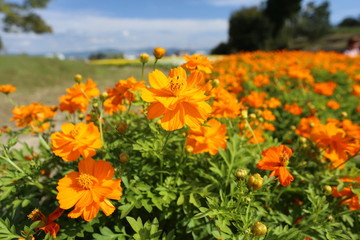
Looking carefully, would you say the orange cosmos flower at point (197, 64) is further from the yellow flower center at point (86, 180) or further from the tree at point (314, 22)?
the tree at point (314, 22)

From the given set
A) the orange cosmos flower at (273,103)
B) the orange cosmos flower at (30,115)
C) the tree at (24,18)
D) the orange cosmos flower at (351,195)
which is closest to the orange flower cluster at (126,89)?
the orange cosmos flower at (30,115)

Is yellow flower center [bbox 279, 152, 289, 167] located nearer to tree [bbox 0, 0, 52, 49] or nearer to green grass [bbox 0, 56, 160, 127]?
green grass [bbox 0, 56, 160, 127]

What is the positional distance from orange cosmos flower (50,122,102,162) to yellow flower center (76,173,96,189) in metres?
0.08

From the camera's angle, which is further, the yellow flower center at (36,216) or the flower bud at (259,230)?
the yellow flower center at (36,216)

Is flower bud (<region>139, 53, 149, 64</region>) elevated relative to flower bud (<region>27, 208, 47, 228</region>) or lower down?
elevated

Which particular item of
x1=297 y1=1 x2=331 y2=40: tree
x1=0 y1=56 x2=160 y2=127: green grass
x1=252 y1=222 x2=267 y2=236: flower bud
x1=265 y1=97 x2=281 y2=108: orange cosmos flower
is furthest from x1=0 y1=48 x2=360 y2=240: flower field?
x1=297 y1=1 x2=331 y2=40: tree

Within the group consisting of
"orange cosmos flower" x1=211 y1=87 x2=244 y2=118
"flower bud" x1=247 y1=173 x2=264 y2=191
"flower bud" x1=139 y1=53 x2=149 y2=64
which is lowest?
"flower bud" x1=247 y1=173 x2=264 y2=191

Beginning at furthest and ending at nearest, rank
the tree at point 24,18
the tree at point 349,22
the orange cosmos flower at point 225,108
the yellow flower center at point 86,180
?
the tree at point 349,22, the tree at point 24,18, the orange cosmos flower at point 225,108, the yellow flower center at point 86,180

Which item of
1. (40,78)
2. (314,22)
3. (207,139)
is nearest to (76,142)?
(207,139)

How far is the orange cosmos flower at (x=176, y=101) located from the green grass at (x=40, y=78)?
4.22 m

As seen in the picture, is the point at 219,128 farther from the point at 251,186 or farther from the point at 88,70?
the point at 88,70

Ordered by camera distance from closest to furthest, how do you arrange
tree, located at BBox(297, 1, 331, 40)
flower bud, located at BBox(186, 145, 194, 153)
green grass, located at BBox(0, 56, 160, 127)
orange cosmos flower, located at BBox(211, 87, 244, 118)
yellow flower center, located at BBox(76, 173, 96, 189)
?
yellow flower center, located at BBox(76, 173, 96, 189), flower bud, located at BBox(186, 145, 194, 153), orange cosmos flower, located at BBox(211, 87, 244, 118), green grass, located at BBox(0, 56, 160, 127), tree, located at BBox(297, 1, 331, 40)

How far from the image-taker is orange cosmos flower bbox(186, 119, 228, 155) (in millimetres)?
1249

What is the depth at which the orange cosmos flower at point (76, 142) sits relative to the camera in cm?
100
